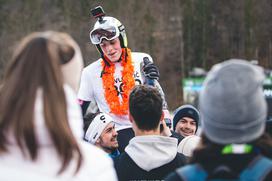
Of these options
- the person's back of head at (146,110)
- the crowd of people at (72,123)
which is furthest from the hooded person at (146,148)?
the crowd of people at (72,123)

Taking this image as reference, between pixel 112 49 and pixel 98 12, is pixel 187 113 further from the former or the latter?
pixel 98 12

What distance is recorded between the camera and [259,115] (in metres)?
3.02

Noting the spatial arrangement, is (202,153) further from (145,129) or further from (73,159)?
(145,129)

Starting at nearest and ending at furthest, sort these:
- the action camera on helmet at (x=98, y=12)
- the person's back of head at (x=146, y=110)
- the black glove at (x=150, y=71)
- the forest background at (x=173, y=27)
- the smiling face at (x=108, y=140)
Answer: the person's back of head at (x=146, y=110) < the smiling face at (x=108, y=140) < the black glove at (x=150, y=71) < the action camera on helmet at (x=98, y=12) < the forest background at (x=173, y=27)

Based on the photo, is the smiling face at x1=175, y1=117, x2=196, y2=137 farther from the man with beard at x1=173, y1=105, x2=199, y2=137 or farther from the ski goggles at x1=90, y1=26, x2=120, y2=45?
the ski goggles at x1=90, y1=26, x2=120, y2=45

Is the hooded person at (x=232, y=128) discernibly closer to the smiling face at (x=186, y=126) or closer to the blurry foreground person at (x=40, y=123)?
the blurry foreground person at (x=40, y=123)

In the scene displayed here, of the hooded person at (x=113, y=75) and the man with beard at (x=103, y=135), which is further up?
the hooded person at (x=113, y=75)

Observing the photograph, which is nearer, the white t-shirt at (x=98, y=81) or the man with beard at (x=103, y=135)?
the man with beard at (x=103, y=135)

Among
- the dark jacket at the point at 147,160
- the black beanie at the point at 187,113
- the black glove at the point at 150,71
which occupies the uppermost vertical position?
the black glove at the point at 150,71

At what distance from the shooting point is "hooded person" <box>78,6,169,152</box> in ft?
21.6

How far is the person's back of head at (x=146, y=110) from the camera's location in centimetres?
427

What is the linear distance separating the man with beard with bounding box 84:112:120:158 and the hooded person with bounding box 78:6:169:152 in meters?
0.69

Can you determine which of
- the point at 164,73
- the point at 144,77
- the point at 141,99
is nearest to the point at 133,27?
the point at 164,73

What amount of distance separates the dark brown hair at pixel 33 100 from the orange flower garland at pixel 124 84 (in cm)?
363
